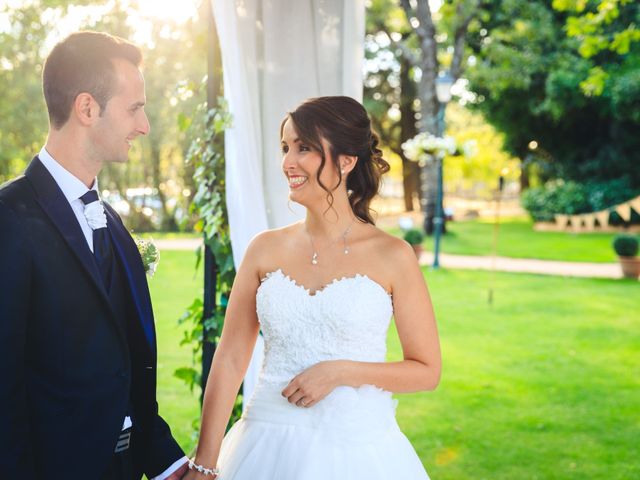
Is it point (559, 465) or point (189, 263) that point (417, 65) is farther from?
point (559, 465)

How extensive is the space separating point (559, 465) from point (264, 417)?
329 cm

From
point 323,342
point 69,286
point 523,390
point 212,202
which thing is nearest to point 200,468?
point 323,342

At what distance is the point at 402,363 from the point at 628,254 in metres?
12.3

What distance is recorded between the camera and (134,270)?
6.64 feet

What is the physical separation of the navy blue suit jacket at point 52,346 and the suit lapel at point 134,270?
0.45 ft

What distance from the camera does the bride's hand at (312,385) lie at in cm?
219

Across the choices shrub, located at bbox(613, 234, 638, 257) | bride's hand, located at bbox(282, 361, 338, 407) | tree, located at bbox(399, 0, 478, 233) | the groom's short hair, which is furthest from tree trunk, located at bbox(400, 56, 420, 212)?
the groom's short hair

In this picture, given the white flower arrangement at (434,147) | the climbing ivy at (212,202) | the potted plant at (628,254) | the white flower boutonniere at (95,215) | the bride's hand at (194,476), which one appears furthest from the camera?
the white flower arrangement at (434,147)

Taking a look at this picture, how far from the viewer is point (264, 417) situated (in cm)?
237

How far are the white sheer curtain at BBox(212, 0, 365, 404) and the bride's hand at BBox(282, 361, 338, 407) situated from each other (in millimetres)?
1275

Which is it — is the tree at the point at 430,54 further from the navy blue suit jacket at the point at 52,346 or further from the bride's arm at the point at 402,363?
the navy blue suit jacket at the point at 52,346

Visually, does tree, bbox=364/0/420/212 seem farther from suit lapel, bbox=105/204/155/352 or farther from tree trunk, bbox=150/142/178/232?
suit lapel, bbox=105/204/155/352

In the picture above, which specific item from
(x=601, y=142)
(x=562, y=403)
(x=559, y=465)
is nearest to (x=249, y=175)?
(x=559, y=465)

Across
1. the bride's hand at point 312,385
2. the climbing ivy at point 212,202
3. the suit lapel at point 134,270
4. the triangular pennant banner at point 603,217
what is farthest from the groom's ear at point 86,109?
the triangular pennant banner at point 603,217
